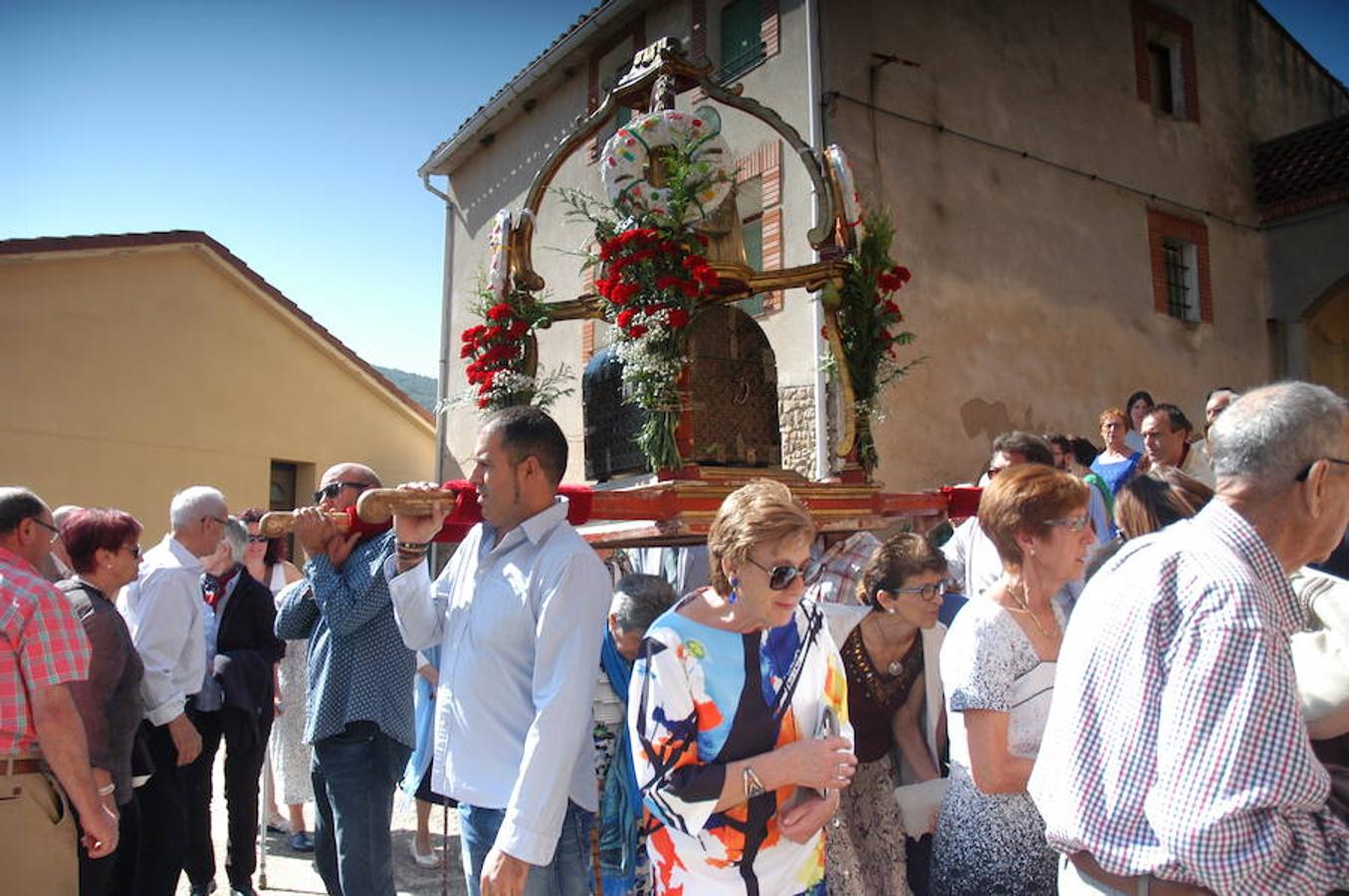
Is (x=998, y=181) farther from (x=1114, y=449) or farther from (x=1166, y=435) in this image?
(x=1166, y=435)

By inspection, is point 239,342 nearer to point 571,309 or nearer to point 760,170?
point 760,170

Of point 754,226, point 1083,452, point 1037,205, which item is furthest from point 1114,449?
point 1037,205

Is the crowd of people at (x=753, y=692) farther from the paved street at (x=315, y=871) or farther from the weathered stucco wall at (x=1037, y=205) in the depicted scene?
the weathered stucco wall at (x=1037, y=205)

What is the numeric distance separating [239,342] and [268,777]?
40.8 feet

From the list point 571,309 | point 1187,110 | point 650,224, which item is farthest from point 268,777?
point 1187,110

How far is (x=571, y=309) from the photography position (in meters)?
5.39

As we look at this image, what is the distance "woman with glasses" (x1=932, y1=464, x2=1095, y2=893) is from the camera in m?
2.48

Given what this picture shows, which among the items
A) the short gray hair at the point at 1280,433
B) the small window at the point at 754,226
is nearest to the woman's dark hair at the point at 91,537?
the short gray hair at the point at 1280,433

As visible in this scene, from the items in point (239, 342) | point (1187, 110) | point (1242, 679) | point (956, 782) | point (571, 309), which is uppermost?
point (1187, 110)

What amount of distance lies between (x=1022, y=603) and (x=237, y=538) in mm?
4554

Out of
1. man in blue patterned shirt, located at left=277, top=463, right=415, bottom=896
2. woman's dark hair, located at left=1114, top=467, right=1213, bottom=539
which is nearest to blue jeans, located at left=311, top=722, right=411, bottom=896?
man in blue patterned shirt, located at left=277, top=463, right=415, bottom=896

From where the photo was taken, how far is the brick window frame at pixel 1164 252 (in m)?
14.0

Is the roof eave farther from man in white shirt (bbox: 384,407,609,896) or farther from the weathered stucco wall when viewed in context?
man in white shirt (bbox: 384,407,609,896)

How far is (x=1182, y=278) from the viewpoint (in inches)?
571
